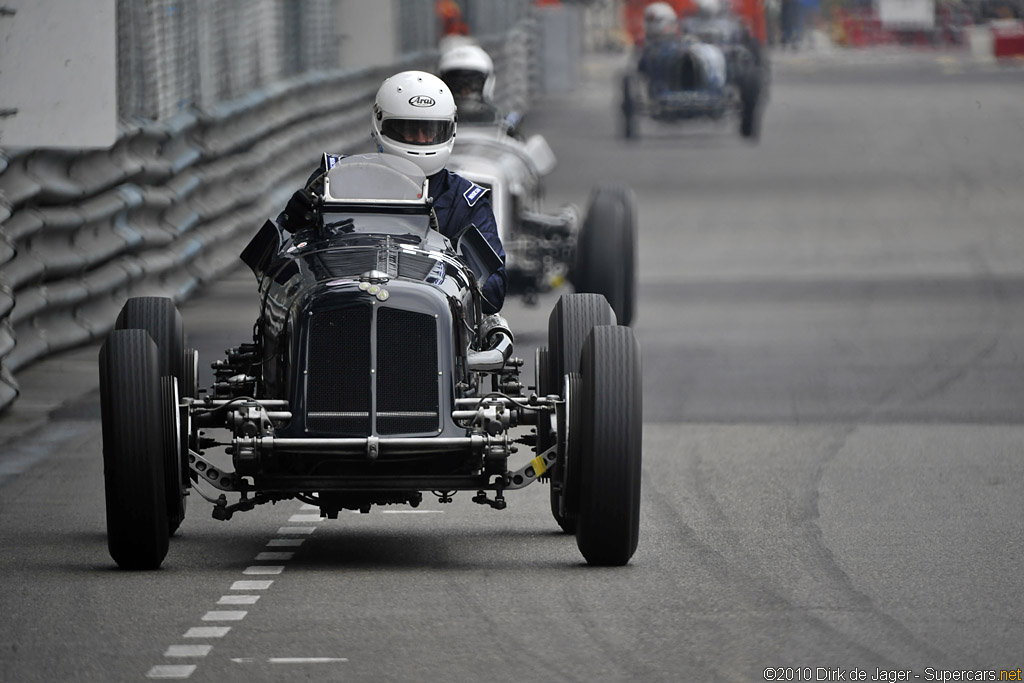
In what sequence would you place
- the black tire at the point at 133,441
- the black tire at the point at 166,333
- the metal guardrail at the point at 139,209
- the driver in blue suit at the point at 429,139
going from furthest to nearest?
the metal guardrail at the point at 139,209 → the driver in blue suit at the point at 429,139 → the black tire at the point at 166,333 → the black tire at the point at 133,441

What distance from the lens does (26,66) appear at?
1205 centimetres

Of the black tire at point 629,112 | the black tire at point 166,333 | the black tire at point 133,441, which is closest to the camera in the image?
the black tire at point 133,441

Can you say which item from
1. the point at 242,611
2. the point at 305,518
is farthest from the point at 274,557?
the point at 242,611

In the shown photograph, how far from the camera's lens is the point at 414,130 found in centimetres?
973

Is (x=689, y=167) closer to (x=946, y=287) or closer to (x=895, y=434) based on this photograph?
(x=946, y=287)

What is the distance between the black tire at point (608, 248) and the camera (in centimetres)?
1517

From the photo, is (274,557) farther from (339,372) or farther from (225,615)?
(225,615)

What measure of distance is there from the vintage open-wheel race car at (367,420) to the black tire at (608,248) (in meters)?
6.59

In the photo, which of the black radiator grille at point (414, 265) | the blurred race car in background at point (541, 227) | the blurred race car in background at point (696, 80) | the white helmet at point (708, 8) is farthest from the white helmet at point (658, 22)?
the black radiator grille at point (414, 265)

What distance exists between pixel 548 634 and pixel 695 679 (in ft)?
2.39

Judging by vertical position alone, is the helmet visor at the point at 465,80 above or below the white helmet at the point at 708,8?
above

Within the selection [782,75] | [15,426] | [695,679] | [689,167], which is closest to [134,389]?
[695,679]

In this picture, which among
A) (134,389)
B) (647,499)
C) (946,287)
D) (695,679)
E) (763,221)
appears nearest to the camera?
(695,679)

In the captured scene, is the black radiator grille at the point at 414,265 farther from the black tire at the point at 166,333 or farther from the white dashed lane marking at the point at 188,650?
the white dashed lane marking at the point at 188,650
